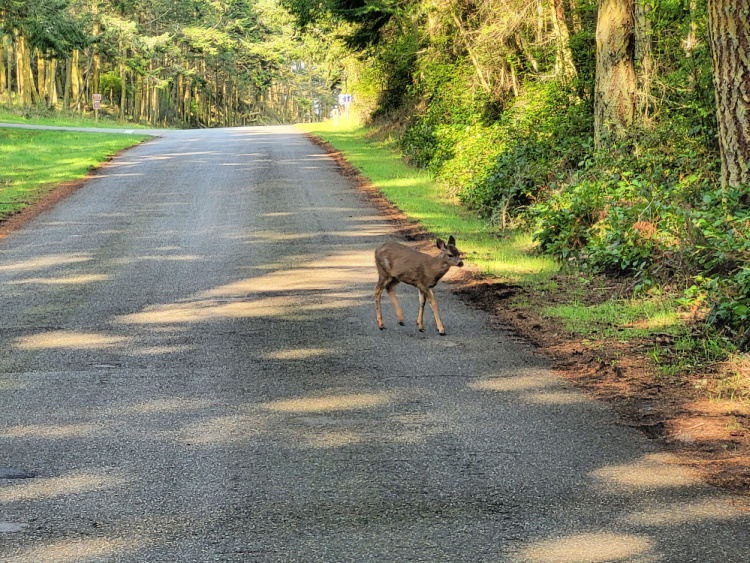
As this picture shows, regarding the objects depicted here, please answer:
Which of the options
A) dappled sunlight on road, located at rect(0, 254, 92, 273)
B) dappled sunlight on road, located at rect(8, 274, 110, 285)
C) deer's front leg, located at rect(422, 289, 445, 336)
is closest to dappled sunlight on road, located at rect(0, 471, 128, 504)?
deer's front leg, located at rect(422, 289, 445, 336)

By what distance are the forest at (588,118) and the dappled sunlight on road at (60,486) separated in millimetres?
5289

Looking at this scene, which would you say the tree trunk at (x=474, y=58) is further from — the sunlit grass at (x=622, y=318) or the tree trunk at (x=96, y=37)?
the tree trunk at (x=96, y=37)

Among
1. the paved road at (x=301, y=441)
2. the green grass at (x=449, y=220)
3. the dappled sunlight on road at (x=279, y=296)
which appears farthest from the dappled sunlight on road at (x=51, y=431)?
the green grass at (x=449, y=220)

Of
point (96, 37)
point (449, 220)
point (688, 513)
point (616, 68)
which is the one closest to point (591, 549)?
point (688, 513)

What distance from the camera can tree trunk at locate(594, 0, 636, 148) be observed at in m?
15.0

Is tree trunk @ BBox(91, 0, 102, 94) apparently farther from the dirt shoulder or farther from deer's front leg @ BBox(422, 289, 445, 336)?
deer's front leg @ BBox(422, 289, 445, 336)

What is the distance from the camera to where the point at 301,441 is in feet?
20.1

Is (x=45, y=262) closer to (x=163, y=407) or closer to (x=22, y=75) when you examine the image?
(x=163, y=407)

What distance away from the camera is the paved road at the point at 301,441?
4668 mm

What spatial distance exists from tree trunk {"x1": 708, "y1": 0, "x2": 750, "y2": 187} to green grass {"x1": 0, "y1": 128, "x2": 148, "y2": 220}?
44.4ft

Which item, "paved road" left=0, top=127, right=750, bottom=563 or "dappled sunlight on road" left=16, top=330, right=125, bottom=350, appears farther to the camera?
"dappled sunlight on road" left=16, top=330, right=125, bottom=350

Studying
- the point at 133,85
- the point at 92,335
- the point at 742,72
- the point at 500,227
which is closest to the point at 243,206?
the point at 500,227

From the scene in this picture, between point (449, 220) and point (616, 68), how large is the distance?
3.97 metres

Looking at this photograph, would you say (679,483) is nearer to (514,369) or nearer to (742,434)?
(742,434)
